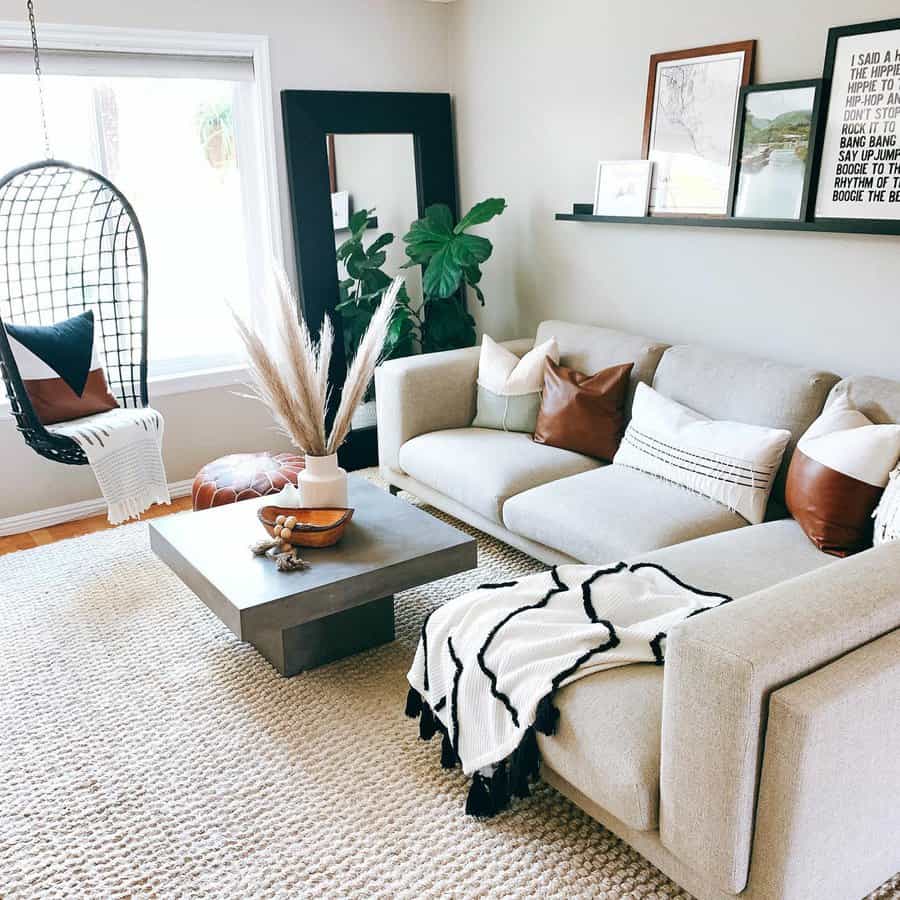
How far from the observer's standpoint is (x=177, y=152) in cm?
411

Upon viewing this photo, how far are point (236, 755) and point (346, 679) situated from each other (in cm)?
42

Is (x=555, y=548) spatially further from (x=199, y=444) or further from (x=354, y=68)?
(x=354, y=68)

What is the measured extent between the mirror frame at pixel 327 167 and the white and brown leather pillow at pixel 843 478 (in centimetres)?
231

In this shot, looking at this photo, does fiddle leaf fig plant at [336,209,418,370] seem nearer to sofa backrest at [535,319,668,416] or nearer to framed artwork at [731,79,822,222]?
sofa backrest at [535,319,668,416]

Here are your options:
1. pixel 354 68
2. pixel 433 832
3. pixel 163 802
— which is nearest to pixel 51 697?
pixel 163 802

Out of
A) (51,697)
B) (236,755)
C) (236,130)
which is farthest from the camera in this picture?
(236,130)

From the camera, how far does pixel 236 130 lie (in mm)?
4199

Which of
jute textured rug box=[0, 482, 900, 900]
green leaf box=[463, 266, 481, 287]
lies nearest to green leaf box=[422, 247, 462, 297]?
green leaf box=[463, 266, 481, 287]

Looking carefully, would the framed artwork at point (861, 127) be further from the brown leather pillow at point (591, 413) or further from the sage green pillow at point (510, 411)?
the sage green pillow at point (510, 411)

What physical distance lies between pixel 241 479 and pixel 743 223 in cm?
200

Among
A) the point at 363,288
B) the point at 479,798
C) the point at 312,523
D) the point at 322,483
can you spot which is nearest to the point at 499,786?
the point at 479,798

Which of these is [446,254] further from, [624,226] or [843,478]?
[843,478]

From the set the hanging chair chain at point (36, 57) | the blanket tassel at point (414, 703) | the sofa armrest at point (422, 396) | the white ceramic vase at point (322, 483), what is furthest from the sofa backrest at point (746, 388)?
Result: the hanging chair chain at point (36, 57)

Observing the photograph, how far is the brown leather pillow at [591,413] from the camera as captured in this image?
3.40 m
